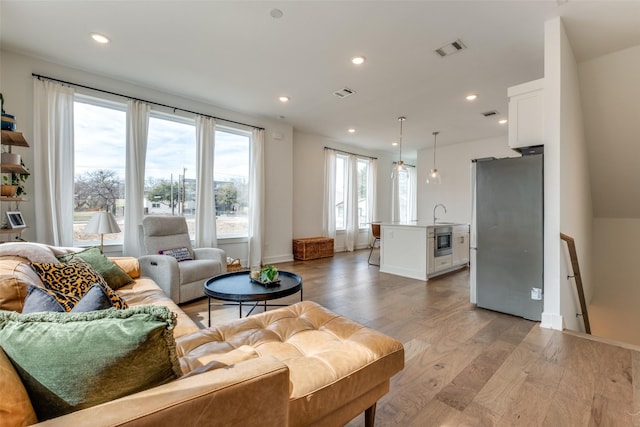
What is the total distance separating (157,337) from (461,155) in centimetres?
805

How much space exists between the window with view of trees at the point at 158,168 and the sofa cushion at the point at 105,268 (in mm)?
1720

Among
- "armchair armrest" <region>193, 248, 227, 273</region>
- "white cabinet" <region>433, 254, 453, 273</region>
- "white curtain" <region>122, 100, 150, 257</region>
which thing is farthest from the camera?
"white cabinet" <region>433, 254, 453, 273</region>

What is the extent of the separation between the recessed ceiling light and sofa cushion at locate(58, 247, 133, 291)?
2.23 m

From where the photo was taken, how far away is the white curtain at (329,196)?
278 inches

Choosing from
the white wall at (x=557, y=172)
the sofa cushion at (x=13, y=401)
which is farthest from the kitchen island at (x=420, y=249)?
the sofa cushion at (x=13, y=401)

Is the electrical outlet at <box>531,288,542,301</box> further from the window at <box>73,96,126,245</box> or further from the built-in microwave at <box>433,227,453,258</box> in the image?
the window at <box>73,96,126,245</box>

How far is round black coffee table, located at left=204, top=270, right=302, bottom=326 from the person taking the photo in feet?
7.45

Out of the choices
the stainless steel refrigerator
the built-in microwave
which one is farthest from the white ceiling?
the built-in microwave

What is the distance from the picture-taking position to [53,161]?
3.49 meters

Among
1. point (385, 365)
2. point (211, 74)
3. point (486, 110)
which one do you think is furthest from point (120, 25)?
point (486, 110)

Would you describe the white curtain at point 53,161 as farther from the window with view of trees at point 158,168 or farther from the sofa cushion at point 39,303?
the sofa cushion at point 39,303

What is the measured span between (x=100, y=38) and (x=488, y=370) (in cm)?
470

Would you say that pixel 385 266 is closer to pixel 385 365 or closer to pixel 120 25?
pixel 385 365

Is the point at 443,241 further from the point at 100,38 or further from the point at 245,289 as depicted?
the point at 100,38
